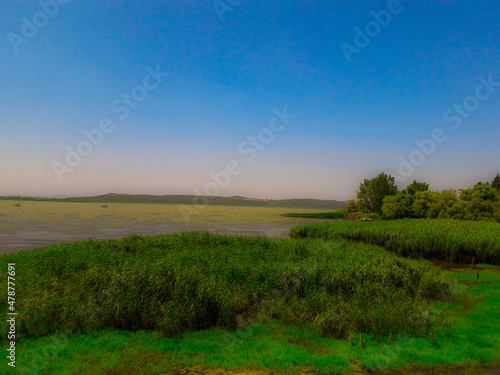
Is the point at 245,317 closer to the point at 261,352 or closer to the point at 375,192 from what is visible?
the point at 261,352

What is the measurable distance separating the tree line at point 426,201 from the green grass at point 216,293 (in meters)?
39.2

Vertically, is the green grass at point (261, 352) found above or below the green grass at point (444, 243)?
below

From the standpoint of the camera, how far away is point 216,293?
355 inches

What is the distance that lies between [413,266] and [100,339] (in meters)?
11.3

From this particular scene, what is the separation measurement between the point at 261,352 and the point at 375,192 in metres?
79.5

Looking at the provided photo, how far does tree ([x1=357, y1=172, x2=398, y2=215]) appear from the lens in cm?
7899

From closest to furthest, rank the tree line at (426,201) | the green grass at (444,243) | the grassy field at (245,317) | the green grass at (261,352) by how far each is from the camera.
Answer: the green grass at (261,352), the grassy field at (245,317), the green grass at (444,243), the tree line at (426,201)

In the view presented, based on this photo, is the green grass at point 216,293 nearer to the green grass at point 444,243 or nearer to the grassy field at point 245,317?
the grassy field at point 245,317

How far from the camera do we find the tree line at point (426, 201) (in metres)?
43.5

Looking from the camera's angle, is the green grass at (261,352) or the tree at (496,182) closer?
the green grass at (261,352)

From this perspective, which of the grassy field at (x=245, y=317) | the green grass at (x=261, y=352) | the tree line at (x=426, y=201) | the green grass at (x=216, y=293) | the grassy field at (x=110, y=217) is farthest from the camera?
the grassy field at (x=110, y=217)

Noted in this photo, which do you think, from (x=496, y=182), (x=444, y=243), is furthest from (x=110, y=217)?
(x=496, y=182)

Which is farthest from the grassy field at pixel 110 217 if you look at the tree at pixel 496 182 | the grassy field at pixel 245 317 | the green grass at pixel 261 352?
the tree at pixel 496 182

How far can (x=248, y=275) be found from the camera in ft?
35.2
